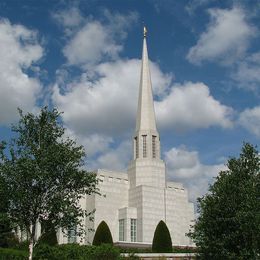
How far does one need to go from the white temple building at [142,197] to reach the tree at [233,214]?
26297 mm

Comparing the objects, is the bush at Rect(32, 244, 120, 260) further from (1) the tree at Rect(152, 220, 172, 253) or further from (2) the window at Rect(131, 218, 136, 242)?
(2) the window at Rect(131, 218, 136, 242)

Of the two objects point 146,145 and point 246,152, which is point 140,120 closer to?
point 146,145

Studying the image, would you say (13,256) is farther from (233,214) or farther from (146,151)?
(146,151)

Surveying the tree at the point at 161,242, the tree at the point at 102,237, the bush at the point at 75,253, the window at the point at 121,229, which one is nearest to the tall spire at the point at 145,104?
the window at the point at 121,229

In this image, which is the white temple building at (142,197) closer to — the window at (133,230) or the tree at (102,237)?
the window at (133,230)

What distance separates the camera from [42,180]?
20578mm

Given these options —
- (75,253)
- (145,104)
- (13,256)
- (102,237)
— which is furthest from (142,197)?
(13,256)

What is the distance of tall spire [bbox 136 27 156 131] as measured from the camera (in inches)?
2106

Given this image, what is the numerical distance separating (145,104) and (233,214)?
33.5 meters

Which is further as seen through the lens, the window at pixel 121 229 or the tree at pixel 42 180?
the window at pixel 121 229

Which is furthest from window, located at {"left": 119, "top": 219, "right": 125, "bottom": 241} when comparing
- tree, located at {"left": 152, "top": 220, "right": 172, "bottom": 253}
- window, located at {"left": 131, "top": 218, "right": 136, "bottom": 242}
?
tree, located at {"left": 152, "top": 220, "right": 172, "bottom": 253}

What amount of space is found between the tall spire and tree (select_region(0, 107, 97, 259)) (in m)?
31.8

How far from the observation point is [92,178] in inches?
857

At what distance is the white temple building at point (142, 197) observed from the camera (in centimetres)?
4960
